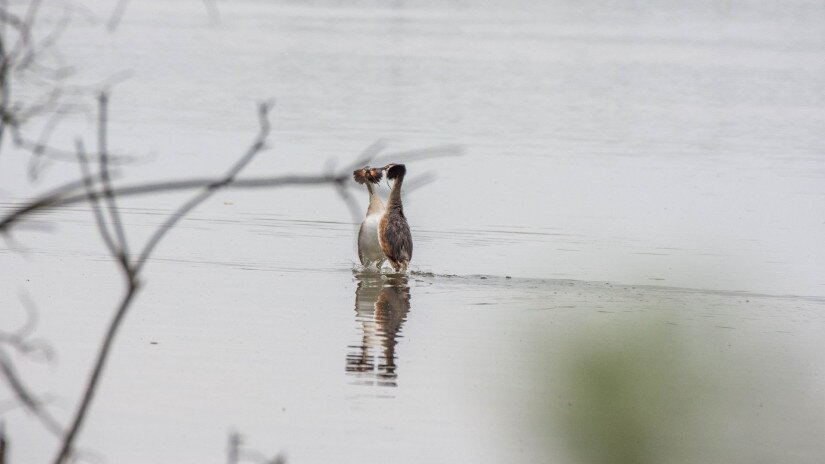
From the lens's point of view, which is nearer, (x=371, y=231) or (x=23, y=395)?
(x=23, y=395)

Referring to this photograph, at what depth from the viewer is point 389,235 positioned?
529 inches

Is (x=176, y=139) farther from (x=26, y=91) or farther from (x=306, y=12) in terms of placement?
(x=306, y=12)

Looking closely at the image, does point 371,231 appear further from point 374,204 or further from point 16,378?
point 16,378

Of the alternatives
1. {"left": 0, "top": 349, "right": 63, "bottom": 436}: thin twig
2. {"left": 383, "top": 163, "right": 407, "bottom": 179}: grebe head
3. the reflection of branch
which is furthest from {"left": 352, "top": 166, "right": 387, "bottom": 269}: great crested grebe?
{"left": 0, "top": 349, "right": 63, "bottom": 436}: thin twig

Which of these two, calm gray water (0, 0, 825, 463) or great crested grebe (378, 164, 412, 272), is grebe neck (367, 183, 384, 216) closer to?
great crested grebe (378, 164, 412, 272)

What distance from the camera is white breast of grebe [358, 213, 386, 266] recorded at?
44.6 ft

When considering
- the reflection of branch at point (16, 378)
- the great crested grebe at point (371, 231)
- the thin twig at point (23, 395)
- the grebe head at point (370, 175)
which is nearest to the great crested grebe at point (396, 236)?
the great crested grebe at point (371, 231)

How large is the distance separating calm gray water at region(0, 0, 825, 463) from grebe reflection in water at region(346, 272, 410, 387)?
42 millimetres

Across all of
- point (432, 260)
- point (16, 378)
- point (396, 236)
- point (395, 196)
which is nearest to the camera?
point (16, 378)

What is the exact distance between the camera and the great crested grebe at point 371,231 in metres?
13.6

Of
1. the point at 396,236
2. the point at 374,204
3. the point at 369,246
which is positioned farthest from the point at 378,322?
the point at 374,204

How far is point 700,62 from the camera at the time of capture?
147 feet

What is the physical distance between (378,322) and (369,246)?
2.37 metres

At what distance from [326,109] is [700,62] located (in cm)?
1877
